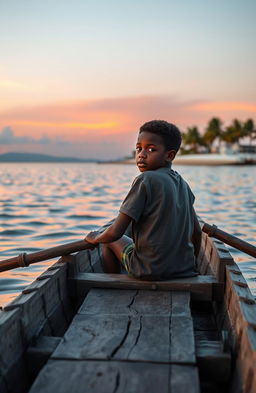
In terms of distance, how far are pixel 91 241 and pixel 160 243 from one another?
670 mm

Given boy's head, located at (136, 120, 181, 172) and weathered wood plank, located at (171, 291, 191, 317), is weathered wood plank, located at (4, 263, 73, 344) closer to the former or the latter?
weathered wood plank, located at (171, 291, 191, 317)

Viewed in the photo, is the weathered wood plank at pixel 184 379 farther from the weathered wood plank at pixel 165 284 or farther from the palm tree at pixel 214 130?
the palm tree at pixel 214 130

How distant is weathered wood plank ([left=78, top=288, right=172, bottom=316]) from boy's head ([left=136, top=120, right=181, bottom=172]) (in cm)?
95

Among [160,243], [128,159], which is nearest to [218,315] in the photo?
[160,243]

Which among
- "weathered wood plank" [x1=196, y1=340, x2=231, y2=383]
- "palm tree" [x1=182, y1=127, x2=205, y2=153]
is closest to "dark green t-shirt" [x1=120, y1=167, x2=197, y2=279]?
"weathered wood plank" [x1=196, y1=340, x2=231, y2=383]

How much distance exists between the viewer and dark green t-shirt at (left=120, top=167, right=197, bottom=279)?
131 inches

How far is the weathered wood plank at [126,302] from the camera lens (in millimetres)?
3039

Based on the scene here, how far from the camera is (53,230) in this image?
10633 mm

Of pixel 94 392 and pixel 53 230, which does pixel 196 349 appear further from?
pixel 53 230

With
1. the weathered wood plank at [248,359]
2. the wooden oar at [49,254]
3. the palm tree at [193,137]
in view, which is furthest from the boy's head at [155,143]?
the palm tree at [193,137]

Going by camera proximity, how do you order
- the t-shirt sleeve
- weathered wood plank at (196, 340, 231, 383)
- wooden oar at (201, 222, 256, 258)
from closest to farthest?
1. weathered wood plank at (196, 340, 231, 383)
2. the t-shirt sleeve
3. wooden oar at (201, 222, 256, 258)

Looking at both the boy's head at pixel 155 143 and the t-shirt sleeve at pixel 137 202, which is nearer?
the t-shirt sleeve at pixel 137 202

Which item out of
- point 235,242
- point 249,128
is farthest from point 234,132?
point 235,242

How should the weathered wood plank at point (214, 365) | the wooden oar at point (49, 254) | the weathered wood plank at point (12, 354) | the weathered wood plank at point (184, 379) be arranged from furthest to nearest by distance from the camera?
the wooden oar at point (49, 254) < the weathered wood plank at point (214, 365) < the weathered wood plank at point (12, 354) < the weathered wood plank at point (184, 379)
